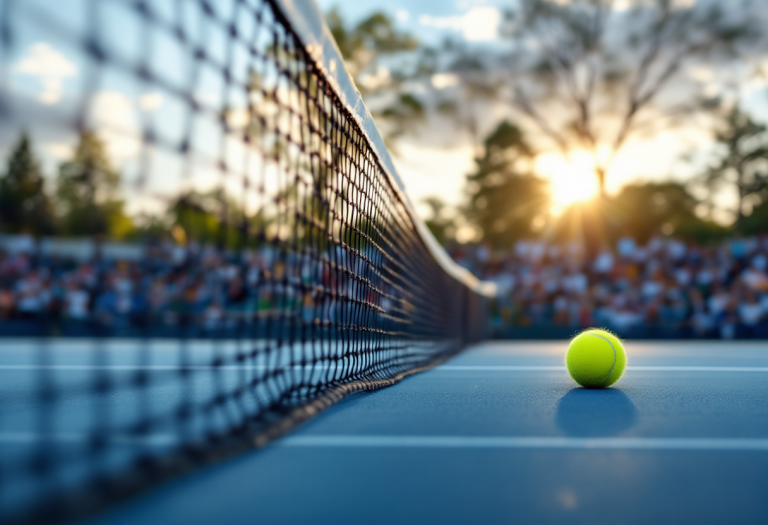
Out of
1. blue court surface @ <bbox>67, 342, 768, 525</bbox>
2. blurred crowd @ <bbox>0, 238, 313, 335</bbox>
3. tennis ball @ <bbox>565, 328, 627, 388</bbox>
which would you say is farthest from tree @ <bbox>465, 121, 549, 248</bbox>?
blue court surface @ <bbox>67, 342, 768, 525</bbox>

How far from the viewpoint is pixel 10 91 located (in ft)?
3.25

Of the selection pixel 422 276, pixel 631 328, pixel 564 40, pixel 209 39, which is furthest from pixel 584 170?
pixel 209 39

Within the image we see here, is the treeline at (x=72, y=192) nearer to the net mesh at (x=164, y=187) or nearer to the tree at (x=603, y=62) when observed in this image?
the net mesh at (x=164, y=187)

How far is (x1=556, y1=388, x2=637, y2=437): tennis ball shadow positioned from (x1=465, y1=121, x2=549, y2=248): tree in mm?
25240

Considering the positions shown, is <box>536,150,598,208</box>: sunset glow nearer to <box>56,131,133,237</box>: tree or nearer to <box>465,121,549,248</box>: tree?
<box>465,121,549,248</box>: tree

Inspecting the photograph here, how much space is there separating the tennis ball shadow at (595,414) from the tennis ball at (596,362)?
8.9 inches

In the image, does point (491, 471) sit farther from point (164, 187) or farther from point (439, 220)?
point (439, 220)

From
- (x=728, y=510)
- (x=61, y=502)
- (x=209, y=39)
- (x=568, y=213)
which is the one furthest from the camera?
(x=568, y=213)

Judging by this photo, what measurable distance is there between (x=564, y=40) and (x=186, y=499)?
20536 millimetres

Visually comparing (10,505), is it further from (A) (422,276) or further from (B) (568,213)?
A: (B) (568,213)

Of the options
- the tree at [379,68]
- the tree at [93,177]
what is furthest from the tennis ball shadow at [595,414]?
the tree at [379,68]

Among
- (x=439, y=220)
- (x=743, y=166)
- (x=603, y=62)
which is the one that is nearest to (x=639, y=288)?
(x=603, y=62)

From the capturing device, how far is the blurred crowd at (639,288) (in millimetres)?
12430

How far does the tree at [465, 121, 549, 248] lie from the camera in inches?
1109
